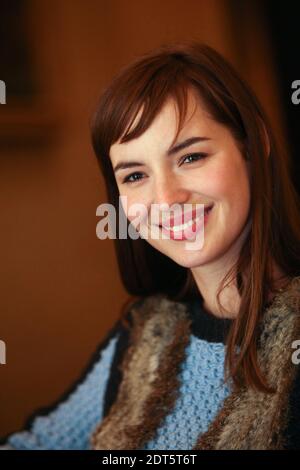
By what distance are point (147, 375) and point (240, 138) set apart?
1.25ft

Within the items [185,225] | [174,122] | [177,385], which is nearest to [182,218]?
[185,225]

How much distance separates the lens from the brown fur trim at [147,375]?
0.81 metres

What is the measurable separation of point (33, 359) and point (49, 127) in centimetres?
36

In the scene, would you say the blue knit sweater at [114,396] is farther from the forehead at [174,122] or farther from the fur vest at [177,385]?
the forehead at [174,122]

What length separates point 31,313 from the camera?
0.88m

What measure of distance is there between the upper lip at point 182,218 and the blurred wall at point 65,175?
6.1 inches

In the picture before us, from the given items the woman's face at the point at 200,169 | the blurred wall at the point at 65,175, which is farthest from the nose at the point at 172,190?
the blurred wall at the point at 65,175

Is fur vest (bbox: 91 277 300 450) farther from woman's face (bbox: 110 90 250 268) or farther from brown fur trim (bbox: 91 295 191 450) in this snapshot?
woman's face (bbox: 110 90 250 268)

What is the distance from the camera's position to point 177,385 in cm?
81

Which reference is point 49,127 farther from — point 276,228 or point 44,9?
point 276,228

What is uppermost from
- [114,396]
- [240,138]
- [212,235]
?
[240,138]

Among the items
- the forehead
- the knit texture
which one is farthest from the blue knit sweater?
the forehead

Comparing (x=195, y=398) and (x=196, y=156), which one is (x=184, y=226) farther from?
(x=195, y=398)
